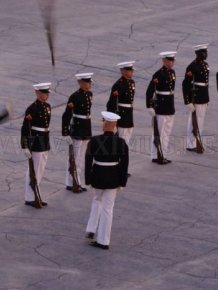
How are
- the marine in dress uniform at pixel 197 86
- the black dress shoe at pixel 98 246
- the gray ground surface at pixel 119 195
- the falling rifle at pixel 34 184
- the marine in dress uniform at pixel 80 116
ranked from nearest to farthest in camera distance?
the gray ground surface at pixel 119 195
the black dress shoe at pixel 98 246
the falling rifle at pixel 34 184
the marine in dress uniform at pixel 80 116
the marine in dress uniform at pixel 197 86

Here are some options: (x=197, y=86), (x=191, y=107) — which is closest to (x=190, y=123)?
(x=191, y=107)

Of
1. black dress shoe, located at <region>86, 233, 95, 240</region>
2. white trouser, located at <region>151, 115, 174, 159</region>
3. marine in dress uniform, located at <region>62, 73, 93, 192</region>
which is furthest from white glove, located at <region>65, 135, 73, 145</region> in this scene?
black dress shoe, located at <region>86, 233, 95, 240</region>

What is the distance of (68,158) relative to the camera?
46.9 feet

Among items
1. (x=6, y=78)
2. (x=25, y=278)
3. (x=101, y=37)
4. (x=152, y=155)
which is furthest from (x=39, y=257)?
(x=101, y=37)

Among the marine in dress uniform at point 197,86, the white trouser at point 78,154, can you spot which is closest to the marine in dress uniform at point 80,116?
the white trouser at point 78,154

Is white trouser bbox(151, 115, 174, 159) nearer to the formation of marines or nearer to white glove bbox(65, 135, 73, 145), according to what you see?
the formation of marines

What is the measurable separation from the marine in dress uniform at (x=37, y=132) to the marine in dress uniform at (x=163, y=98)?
2.00 m

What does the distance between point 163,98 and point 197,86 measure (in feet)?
2.43

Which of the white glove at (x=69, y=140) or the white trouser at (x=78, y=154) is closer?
the white glove at (x=69, y=140)

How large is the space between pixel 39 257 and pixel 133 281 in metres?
1.08

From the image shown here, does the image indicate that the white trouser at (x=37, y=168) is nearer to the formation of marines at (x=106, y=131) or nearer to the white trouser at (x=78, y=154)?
the formation of marines at (x=106, y=131)

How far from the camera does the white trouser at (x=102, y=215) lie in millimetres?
11961

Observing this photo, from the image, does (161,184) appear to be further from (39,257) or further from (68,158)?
(39,257)

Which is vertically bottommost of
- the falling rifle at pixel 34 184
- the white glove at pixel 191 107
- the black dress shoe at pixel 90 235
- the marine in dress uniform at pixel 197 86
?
the black dress shoe at pixel 90 235
